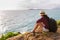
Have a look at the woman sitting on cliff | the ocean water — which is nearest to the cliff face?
the woman sitting on cliff

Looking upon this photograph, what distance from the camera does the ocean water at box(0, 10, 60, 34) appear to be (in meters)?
5.29

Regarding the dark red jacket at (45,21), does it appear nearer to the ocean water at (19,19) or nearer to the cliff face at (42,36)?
the cliff face at (42,36)

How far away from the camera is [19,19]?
5555mm

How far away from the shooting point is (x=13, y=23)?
549 cm

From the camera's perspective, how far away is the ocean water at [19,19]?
5.29 meters

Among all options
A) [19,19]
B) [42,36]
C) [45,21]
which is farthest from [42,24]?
[19,19]

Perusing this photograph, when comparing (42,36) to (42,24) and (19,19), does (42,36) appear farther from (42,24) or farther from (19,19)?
(19,19)

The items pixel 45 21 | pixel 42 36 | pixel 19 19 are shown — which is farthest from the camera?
pixel 19 19

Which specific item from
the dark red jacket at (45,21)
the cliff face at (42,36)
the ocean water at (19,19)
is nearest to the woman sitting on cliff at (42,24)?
the dark red jacket at (45,21)

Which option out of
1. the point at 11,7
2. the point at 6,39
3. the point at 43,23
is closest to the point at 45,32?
the point at 43,23

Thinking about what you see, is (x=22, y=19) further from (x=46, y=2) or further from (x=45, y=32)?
(x=45, y=32)

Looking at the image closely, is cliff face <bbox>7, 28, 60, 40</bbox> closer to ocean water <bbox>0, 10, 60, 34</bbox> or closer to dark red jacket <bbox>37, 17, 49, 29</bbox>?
dark red jacket <bbox>37, 17, 49, 29</bbox>

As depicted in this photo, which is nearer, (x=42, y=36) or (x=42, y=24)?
(x=42, y=36)

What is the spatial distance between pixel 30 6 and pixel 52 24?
1.36 m
